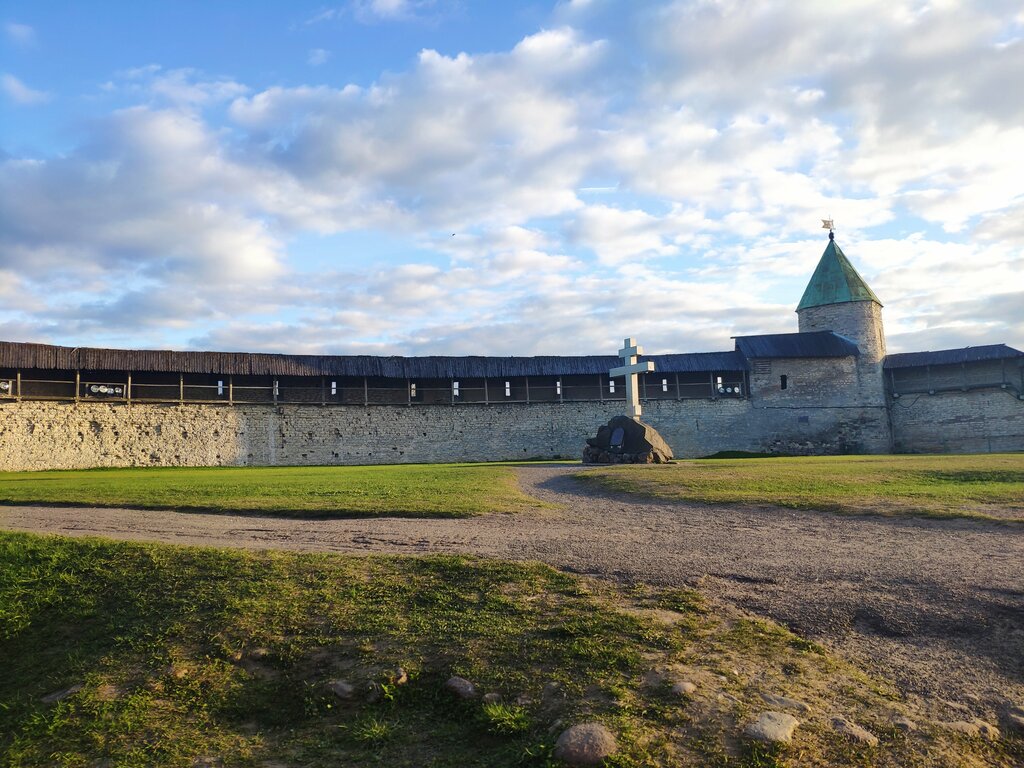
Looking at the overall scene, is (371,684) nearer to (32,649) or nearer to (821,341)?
(32,649)

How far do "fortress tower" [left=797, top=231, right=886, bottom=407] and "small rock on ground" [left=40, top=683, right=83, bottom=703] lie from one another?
35.5m

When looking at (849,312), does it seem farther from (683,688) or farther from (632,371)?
(683,688)

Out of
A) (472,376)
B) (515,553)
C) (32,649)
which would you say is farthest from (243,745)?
(472,376)

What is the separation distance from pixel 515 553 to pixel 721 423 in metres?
27.9

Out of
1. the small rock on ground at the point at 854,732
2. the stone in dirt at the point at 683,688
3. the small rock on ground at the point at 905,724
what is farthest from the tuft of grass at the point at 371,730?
the small rock on ground at the point at 905,724

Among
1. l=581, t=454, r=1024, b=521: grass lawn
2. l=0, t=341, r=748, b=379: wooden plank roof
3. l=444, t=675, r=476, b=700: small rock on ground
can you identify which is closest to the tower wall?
l=0, t=341, r=748, b=379: wooden plank roof

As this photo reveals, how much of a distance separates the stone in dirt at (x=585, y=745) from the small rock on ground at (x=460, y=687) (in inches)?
27.6

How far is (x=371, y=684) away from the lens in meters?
4.04

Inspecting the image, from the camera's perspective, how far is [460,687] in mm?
3881

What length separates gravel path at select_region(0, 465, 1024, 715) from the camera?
4.29 metres

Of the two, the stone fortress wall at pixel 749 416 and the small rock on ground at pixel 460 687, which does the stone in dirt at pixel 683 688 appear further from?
the stone fortress wall at pixel 749 416

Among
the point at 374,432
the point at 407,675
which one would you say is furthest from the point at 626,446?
the point at 407,675

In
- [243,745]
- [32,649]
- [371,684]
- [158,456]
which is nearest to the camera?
[243,745]

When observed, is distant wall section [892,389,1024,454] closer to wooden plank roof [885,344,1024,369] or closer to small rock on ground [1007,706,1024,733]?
wooden plank roof [885,344,1024,369]
